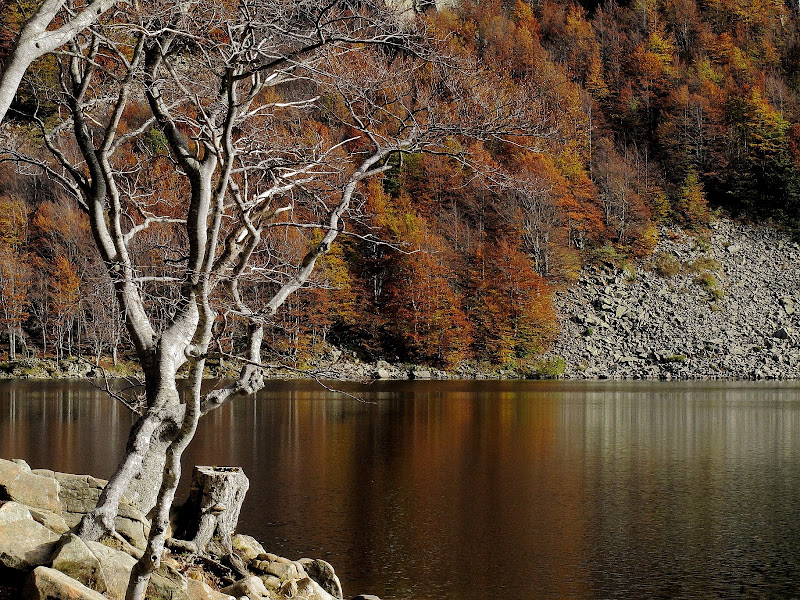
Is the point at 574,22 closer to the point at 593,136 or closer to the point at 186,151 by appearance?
the point at 593,136

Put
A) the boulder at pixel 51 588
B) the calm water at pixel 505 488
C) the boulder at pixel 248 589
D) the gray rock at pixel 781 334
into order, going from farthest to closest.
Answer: the gray rock at pixel 781 334
the calm water at pixel 505 488
the boulder at pixel 248 589
the boulder at pixel 51 588

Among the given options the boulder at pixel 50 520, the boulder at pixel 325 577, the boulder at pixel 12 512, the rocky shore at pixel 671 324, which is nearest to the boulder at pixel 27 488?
the boulder at pixel 50 520

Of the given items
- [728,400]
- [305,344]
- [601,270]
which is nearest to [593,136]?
[601,270]

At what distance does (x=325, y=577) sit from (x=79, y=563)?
4.93m

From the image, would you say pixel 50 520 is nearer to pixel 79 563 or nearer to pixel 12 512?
pixel 12 512

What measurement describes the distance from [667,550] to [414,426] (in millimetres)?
16711

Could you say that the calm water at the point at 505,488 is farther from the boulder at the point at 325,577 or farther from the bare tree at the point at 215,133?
the bare tree at the point at 215,133

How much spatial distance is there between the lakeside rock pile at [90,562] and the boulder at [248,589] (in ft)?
0.04

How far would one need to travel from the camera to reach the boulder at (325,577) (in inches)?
458

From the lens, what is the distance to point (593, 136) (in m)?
90.3

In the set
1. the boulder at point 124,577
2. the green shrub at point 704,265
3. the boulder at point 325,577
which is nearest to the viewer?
the boulder at point 124,577

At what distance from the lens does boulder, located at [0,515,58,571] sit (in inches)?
289

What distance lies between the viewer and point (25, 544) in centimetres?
758

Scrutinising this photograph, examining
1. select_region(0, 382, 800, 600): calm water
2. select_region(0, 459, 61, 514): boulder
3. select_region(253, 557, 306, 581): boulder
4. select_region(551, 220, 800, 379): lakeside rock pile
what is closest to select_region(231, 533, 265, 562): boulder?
select_region(253, 557, 306, 581): boulder
